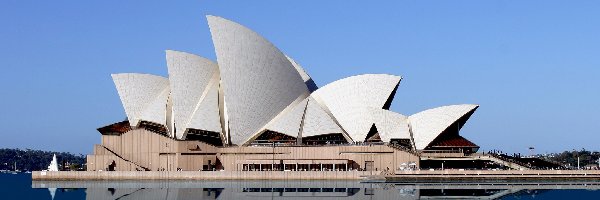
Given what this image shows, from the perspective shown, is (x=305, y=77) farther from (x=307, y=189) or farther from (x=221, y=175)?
(x=307, y=189)

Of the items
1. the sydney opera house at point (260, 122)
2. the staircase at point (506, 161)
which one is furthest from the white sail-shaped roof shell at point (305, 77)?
the staircase at point (506, 161)

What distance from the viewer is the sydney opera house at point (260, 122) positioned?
273ft

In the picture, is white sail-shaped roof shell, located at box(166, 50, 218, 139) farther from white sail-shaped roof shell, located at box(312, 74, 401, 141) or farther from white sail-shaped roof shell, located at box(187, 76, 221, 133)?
white sail-shaped roof shell, located at box(312, 74, 401, 141)

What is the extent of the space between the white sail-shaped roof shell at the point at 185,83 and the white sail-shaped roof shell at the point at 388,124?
54.2 feet

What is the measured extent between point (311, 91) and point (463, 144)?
55.3ft

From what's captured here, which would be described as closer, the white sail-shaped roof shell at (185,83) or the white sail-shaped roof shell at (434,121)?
the white sail-shaped roof shell at (434,121)

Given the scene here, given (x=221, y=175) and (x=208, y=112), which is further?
(x=208, y=112)

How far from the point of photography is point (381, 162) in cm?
8288

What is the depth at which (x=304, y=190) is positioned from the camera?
216 feet

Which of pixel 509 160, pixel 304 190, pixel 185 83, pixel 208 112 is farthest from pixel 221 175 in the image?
pixel 509 160

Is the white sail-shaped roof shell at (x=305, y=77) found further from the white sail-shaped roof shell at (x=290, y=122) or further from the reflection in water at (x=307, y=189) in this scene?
the reflection in water at (x=307, y=189)

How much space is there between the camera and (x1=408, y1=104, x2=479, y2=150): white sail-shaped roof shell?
84.1m

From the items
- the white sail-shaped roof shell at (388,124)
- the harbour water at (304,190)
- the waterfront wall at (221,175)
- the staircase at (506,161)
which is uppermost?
the white sail-shaped roof shell at (388,124)

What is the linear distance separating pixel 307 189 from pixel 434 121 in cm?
2196
